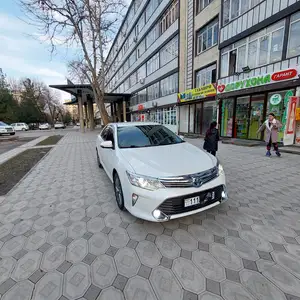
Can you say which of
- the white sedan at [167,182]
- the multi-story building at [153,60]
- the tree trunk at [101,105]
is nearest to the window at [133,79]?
the multi-story building at [153,60]

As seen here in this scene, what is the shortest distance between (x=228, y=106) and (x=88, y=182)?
10.5 meters

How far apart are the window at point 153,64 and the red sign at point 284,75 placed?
1422 cm

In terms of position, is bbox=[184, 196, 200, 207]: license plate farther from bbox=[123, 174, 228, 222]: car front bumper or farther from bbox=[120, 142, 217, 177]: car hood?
bbox=[120, 142, 217, 177]: car hood

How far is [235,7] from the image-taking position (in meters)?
10.1

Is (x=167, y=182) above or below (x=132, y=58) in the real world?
below

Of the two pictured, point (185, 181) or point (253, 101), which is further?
point (253, 101)

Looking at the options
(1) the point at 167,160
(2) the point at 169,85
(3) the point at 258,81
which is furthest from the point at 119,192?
(2) the point at 169,85

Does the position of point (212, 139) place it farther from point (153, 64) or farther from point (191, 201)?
point (153, 64)

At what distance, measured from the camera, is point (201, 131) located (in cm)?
1451

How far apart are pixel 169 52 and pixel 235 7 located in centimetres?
799

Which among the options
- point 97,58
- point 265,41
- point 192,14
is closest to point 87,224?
point 265,41

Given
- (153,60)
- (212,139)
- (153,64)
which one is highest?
(153,60)

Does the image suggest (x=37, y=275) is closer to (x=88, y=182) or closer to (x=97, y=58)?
(x=88, y=182)

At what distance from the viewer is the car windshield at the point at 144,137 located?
360 centimetres
